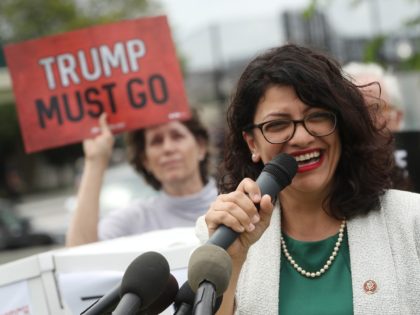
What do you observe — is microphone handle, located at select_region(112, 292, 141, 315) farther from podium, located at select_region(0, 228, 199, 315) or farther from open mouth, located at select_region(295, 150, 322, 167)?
podium, located at select_region(0, 228, 199, 315)

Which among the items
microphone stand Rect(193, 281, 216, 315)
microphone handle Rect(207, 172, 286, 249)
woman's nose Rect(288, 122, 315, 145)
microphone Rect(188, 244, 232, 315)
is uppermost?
woman's nose Rect(288, 122, 315, 145)

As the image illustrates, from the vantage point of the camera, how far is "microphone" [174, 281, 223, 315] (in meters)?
1.67

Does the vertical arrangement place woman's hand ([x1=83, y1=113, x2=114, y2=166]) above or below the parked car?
above

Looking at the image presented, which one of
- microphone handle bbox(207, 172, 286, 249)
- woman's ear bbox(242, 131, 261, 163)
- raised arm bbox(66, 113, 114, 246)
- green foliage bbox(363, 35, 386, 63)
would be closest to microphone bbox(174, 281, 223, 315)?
microphone handle bbox(207, 172, 286, 249)

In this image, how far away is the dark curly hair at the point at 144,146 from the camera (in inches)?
A: 154

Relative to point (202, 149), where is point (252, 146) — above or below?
above

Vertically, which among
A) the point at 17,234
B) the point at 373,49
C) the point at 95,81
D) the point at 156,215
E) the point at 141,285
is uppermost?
the point at 95,81

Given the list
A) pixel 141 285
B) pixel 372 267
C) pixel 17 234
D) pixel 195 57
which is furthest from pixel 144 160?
pixel 195 57

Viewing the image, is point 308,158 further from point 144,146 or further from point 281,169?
point 144,146

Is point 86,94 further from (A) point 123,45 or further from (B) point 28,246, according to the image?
(B) point 28,246

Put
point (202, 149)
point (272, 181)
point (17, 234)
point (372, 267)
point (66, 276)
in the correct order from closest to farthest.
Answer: point (272, 181) < point (372, 267) < point (66, 276) < point (202, 149) < point (17, 234)

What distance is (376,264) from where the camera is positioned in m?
2.17

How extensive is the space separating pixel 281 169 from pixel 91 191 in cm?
176

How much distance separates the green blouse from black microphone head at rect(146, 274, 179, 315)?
51cm
